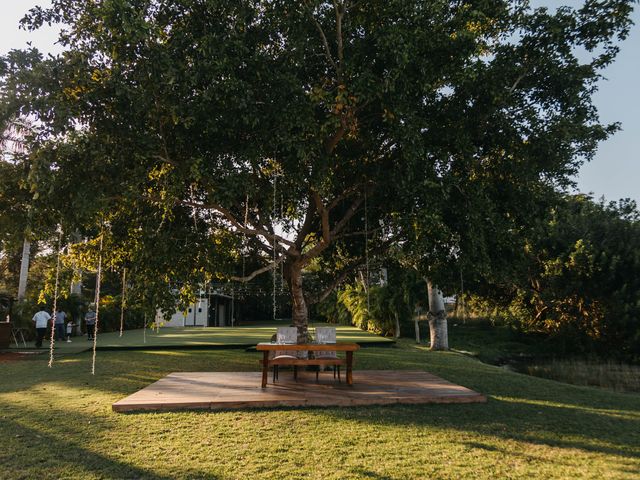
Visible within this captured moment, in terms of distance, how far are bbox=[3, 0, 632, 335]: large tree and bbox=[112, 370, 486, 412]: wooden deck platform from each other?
234 cm

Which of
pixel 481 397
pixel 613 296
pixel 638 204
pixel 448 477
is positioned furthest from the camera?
pixel 638 204

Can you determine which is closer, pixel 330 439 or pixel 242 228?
pixel 330 439

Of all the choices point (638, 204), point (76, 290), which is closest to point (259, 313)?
point (76, 290)

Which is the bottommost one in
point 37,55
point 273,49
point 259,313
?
point 259,313

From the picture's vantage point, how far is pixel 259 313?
46.9 meters

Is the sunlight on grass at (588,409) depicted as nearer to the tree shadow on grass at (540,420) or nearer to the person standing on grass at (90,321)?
the tree shadow on grass at (540,420)

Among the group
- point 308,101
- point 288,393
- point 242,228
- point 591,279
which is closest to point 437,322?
Result: point 591,279

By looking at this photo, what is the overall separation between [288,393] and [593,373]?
406 inches

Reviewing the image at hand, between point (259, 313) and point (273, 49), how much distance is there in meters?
40.9

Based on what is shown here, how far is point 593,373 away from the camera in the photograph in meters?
12.9

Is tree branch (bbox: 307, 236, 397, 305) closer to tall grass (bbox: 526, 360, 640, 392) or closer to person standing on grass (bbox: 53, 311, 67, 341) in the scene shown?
tall grass (bbox: 526, 360, 640, 392)

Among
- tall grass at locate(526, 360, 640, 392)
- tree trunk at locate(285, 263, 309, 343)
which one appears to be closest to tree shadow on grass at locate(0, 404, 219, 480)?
tree trunk at locate(285, 263, 309, 343)

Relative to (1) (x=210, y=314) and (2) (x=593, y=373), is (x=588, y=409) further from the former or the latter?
(1) (x=210, y=314)

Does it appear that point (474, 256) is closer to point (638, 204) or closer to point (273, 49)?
point (273, 49)
